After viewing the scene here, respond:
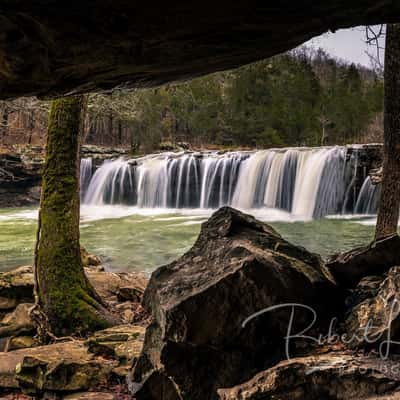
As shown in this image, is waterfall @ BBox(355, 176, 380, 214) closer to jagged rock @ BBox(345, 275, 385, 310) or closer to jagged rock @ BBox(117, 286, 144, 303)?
jagged rock @ BBox(117, 286, 144, 303)

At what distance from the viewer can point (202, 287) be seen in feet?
9.80

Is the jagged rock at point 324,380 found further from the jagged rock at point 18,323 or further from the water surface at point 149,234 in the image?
the water surface at point 149,234

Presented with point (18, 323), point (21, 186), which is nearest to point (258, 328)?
point (18, 323)

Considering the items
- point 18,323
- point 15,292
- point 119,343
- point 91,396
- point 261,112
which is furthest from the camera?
point 261,112

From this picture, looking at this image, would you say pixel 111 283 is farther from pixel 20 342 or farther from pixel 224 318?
pixel 224 318

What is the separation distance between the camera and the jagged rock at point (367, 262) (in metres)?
3.30

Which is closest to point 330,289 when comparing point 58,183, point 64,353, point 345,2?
point 345,2

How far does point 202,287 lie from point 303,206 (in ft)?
54.3

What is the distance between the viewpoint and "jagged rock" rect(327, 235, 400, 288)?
330cm

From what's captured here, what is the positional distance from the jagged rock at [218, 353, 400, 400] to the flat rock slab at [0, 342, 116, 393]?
163cm

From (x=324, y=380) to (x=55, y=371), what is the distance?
2322 mm

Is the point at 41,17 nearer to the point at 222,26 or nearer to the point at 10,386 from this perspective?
the point at 222,26

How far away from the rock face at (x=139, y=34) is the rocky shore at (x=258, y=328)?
142 centimetres

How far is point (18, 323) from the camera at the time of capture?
560 centimetres
